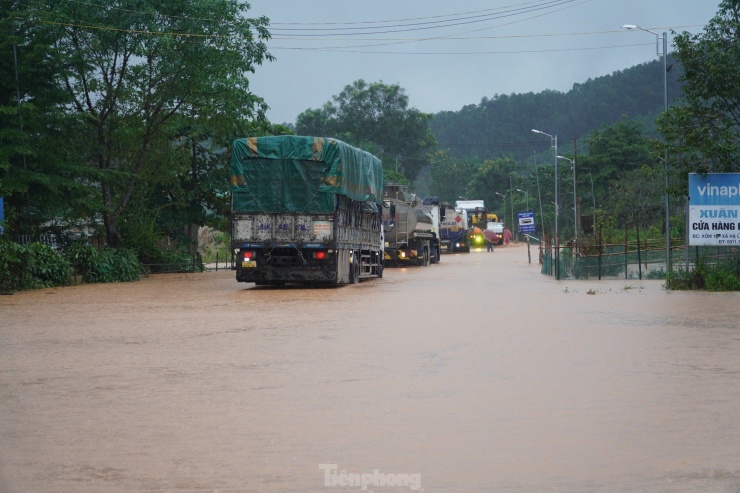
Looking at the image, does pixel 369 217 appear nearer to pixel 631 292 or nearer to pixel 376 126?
pixel 631 292

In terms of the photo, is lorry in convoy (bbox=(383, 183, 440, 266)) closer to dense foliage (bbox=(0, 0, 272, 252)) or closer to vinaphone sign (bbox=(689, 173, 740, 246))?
dense foliage (bbox=(0, 0, 272, 252))

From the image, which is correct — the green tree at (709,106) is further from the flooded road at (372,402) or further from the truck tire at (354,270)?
the truck tire at (354,270)

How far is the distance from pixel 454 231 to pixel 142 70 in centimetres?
4072

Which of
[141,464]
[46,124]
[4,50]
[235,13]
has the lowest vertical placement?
[141,464]

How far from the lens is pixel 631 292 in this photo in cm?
2753

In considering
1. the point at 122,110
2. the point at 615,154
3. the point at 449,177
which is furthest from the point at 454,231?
the point at 449,177

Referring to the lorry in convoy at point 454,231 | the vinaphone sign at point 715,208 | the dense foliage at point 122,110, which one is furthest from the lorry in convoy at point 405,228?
the lorry in convoy at point 454,231

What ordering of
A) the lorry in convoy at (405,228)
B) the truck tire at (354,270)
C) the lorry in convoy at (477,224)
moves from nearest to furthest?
the truck tire at (354,270) < the lorry in convoy at (405,228) < the lorry in convoy at (477,224)

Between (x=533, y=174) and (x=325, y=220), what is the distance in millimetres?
91098

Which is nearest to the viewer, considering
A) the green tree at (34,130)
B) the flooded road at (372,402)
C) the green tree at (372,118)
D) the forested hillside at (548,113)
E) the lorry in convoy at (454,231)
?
the flooded road at (372,402)

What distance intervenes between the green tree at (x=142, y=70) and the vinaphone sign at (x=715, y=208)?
17.7 meters

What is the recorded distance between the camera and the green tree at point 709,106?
91.8ft

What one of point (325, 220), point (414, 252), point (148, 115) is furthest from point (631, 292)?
point (414, 252)

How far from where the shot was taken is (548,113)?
171 m
